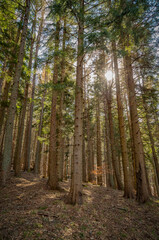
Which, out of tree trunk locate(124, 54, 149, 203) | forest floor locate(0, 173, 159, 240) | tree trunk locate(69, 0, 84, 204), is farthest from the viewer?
tree trunk locate(124, 54, 149, 203)

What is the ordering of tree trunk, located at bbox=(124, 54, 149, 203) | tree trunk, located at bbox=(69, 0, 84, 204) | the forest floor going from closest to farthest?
the forest floor
tree trunk, located at bbox=(69, 0, 84, 204)
tree trunk, located at bbox=(124, 54, 149, 203)

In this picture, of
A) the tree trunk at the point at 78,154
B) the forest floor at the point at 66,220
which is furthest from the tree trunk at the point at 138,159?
the tree trunk at the point at 78,154

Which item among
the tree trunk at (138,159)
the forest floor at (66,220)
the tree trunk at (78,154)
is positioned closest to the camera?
the forest floor at (66,220)

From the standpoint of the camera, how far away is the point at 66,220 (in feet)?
13.2

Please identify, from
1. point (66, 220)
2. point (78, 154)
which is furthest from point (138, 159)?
point (66, 220)

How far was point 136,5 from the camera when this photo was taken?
19.0 ft

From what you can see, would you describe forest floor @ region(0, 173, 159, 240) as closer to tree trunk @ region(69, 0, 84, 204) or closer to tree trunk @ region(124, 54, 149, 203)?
tree trunk @ region(69, 0, 84, 204)

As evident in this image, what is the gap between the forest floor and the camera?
3.20 metres

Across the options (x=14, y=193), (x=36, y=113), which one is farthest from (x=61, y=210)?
(x=36, y=113)

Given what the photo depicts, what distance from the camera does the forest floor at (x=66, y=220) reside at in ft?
10.5

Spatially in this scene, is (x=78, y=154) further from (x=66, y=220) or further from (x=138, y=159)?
(x=138, y=159)

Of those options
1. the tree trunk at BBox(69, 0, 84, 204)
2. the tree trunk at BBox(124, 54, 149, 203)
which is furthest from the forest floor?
the tree trunk at BBox(124, 54, 149, 203)

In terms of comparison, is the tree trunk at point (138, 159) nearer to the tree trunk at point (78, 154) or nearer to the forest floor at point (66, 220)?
the forest floor at point (66, 220)

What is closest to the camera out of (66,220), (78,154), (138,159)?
(66,220)
